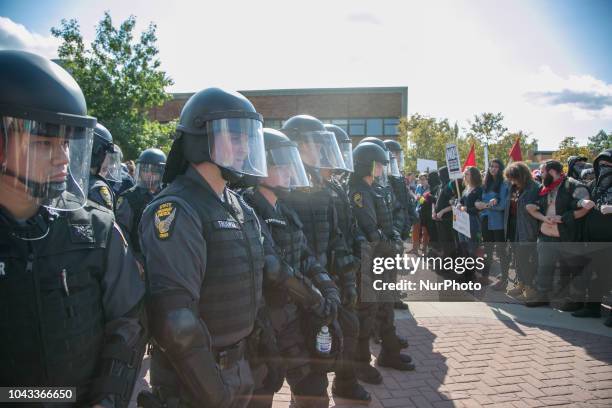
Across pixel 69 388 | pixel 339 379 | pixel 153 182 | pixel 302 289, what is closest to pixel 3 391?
pixel 69 388

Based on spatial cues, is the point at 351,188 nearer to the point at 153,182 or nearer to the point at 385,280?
the point at 385,280

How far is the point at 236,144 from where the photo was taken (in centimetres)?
224

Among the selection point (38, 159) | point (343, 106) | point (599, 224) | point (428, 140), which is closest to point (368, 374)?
point (38, 159)

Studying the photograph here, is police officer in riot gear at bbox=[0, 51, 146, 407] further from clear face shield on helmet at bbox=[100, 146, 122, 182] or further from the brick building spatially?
the brick building

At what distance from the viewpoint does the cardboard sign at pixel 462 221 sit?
7910 millimetres

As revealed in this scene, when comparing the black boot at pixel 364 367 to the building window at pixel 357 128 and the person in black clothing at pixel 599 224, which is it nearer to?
the person in black clothing at pixel 599 224

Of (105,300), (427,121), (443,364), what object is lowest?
(443,364)

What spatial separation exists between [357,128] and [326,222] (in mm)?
31591

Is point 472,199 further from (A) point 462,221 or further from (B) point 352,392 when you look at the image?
(B) point 352,392

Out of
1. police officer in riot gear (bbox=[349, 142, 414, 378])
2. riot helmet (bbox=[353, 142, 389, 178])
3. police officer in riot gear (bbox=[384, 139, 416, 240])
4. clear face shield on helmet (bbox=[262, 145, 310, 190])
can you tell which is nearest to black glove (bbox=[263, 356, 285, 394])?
clear face shield on helmet (bbox=[262, 145, 310, 190])

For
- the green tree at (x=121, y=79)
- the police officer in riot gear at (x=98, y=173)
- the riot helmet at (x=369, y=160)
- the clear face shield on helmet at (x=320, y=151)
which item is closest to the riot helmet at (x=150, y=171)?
the police officer in riot gear at (x=98, y=173)

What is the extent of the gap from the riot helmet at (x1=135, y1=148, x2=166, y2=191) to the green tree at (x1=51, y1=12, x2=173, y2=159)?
43.9 feet

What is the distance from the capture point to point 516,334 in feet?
18.6

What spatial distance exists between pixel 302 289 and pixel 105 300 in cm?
154
